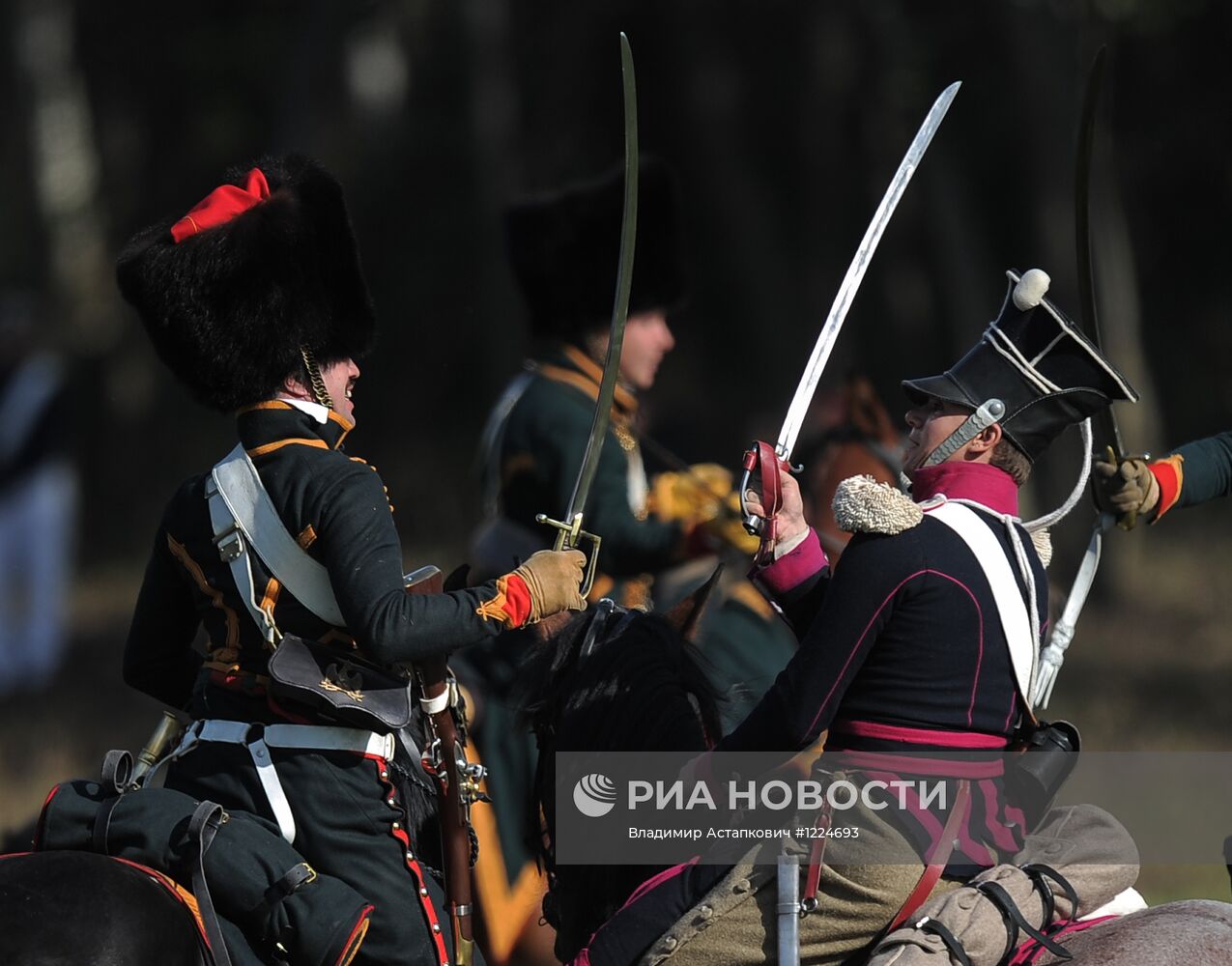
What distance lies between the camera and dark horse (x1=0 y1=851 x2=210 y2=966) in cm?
313

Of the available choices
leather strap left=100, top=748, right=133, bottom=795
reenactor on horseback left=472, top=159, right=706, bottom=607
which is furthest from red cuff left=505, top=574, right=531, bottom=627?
reenactor on horseback left=472, top=159, right=706, bottom=607

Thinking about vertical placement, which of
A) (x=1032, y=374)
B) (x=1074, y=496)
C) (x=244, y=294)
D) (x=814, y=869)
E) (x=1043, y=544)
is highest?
(x=244, y=294)

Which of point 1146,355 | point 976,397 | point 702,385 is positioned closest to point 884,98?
point 1146,355

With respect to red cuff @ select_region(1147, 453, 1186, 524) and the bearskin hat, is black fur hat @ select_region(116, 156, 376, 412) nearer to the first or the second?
the bearskin hat

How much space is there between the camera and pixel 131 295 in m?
3.70

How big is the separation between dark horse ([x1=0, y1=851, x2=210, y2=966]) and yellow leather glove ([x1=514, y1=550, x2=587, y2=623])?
2.79 feet

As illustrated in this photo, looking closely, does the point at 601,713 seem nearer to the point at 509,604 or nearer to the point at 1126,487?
the point at 509,604

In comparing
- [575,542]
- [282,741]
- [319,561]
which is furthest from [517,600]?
[282,741]

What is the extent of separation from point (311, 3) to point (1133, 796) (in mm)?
13218

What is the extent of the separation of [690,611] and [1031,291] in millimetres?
1017

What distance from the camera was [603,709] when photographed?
3.88m

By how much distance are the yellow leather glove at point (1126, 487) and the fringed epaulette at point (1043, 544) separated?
565 mm

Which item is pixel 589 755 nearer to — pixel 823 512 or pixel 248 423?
pixel 248 423

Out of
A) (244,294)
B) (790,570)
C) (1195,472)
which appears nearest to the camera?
(244,294)
